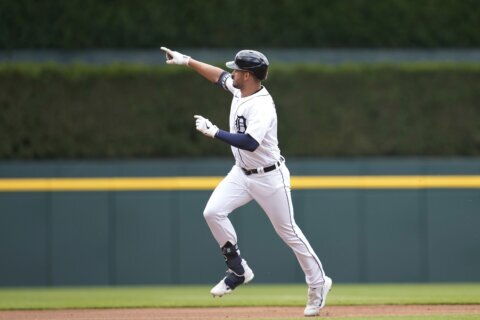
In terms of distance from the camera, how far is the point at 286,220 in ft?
26.2

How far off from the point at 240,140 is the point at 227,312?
1.97 meters

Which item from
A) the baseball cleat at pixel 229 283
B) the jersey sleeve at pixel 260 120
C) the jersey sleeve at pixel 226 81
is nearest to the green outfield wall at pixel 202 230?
the jersey sleeve at pixel 226 81

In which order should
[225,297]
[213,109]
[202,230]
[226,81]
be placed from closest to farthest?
[226,81] < [225,297] < [202,230] < [213,109]

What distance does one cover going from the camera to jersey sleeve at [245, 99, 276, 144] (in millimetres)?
7719

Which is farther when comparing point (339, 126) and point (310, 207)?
point (339, 126)

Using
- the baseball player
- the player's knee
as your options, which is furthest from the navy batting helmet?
the player's knee

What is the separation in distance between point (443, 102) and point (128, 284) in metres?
4.76

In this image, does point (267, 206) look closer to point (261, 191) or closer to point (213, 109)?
point (261, 191)

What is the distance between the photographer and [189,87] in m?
13.4

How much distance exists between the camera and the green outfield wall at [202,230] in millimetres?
12492

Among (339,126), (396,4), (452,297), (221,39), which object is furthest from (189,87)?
(452,297)

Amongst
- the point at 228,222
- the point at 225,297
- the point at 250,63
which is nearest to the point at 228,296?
the point at 225,297

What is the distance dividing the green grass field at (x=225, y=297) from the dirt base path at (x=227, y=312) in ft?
1.22

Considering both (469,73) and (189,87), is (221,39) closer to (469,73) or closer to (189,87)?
(189,87)
